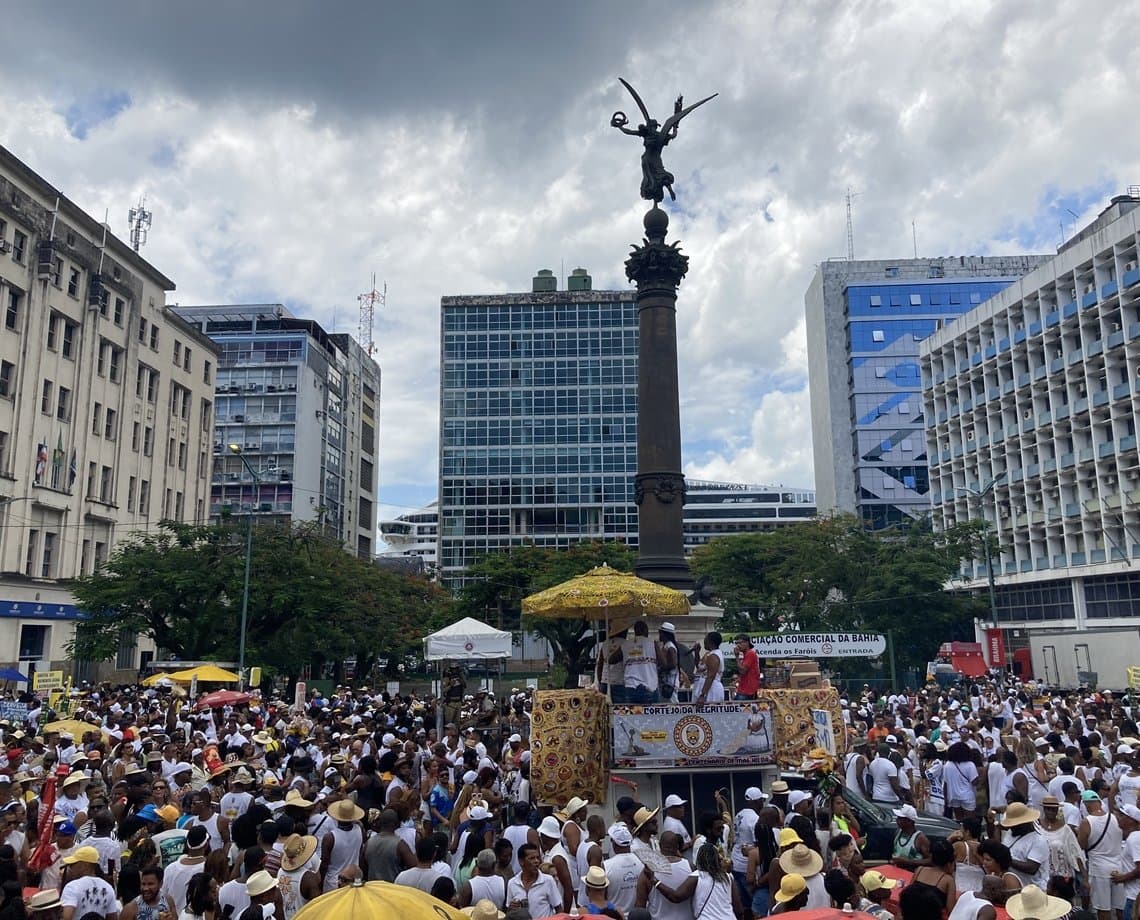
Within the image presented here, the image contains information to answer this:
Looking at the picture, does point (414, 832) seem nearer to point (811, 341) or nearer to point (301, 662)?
point (301, 662)

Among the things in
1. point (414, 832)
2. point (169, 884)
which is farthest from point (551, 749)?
point (169, 884)

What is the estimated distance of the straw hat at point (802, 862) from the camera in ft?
24.2

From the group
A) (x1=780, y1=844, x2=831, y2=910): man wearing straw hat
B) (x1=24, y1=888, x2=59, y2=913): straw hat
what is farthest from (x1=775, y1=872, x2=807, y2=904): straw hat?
(x1=24, y1=888, x2=59, y2=913): straw hat

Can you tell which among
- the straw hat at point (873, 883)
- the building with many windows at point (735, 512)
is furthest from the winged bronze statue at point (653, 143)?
the building with many windows at point (735, 512)

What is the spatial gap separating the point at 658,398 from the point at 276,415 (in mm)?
74009

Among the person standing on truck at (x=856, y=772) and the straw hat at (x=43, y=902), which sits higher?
the straw hat at (x=43, y=902)

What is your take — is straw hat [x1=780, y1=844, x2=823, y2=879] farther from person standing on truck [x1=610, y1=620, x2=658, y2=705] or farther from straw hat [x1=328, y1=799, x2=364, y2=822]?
person standing on truck [x1=610, y1=620, x2=658, y2=705]

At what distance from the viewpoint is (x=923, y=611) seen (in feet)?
155

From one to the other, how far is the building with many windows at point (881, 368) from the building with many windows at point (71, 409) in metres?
64.2

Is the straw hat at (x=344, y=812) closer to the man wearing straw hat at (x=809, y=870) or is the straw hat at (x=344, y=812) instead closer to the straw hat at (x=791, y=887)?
the man wearing straw hat at (x=809, y=870)

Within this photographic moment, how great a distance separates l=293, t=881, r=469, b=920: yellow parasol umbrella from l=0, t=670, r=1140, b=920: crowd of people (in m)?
1.26

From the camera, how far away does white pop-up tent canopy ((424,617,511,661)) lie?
72.1 ft

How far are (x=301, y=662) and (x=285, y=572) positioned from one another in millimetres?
3991

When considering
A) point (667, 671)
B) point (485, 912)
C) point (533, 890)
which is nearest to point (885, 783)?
point (667, 671)
